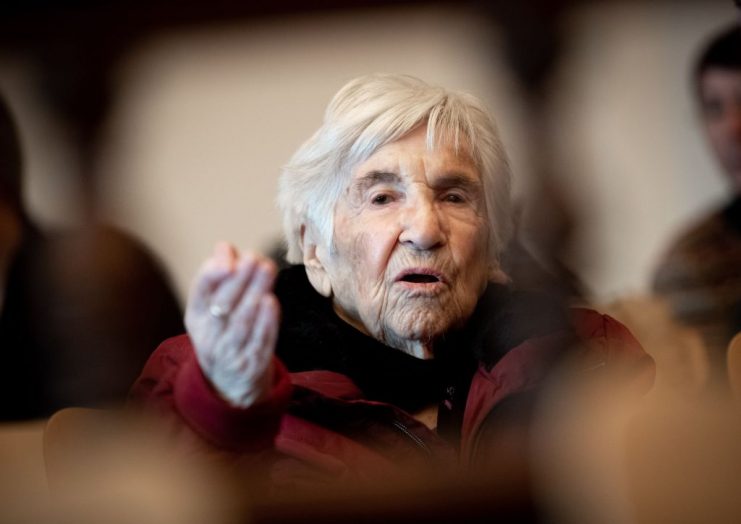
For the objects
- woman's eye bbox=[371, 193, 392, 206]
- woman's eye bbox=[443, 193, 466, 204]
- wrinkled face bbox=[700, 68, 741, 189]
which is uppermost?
wrinkled face bbox=[700, 68, 741, 189]

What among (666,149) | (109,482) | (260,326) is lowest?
(109,482)

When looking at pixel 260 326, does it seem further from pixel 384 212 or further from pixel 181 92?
pixel 181 92

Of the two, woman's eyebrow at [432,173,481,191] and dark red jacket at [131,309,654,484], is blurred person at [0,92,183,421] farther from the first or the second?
woman's eyebrow at [432,173,481,191]

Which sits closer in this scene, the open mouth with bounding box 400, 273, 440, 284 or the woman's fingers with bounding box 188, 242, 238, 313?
the woman's fingers with bounding box 188, 242, 238, 313

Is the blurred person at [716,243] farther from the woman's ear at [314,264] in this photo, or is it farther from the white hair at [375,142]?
the woman's ear at [314,264]

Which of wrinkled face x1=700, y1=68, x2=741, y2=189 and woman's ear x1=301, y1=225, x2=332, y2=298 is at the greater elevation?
wrinkled face x1=700, y1=68, x2=741, y2=189

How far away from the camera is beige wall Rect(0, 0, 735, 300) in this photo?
930mm

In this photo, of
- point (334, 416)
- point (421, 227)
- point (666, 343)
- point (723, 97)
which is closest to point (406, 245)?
point (421, 227)

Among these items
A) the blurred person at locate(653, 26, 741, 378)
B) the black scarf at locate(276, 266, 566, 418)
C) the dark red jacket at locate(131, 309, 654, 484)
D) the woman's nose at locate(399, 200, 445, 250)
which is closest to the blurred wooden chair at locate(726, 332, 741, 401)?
the blurred person at locate(653, 26, 741, 378)

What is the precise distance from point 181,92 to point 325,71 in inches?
5.2

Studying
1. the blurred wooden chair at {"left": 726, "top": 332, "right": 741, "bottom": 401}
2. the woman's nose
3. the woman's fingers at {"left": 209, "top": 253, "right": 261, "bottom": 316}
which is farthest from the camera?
the blurred wooden chair at {"left": 726, "top": 332, "right": 741, "bottom": 401}

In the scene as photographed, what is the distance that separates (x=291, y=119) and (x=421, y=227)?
6.1 inches

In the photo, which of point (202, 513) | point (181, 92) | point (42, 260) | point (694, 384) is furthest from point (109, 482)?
point (694, 384)

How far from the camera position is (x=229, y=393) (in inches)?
31.3
